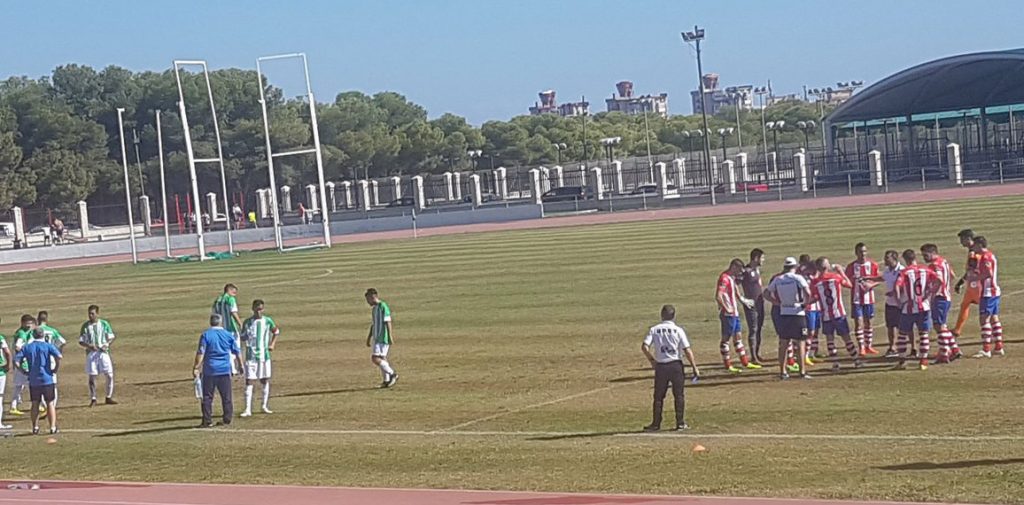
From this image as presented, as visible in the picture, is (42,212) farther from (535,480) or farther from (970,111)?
(535,480)

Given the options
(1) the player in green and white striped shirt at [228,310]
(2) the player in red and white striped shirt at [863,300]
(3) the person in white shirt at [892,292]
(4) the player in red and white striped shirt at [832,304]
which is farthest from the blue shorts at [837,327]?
(1) the player in green and white striped shirt at [228,310]

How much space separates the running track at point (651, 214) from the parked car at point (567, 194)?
30.3ft

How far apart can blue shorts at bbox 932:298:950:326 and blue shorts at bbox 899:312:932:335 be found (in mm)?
238

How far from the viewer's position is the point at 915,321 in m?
21.3

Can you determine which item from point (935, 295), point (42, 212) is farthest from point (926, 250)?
point (42, 212)

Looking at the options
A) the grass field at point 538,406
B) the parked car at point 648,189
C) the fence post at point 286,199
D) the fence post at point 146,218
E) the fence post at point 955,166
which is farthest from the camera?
the fence post at point 286,199

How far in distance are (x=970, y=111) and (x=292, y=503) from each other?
77.5 meters

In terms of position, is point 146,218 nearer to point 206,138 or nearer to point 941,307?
point 206,138

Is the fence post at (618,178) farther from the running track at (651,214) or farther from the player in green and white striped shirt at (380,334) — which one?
the player in green and white striped shirt at (380,334)

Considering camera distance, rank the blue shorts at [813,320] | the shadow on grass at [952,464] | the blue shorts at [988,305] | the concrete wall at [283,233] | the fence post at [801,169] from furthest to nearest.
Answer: the fence post at [801,169], the concrete wall at [283,233], the blue shorts at [813,320], the blue shorts at [988,305], the shadow on grass at [952,464]

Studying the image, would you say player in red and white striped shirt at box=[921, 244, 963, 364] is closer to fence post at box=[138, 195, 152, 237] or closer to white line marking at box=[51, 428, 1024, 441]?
white line marking at box=[51, 428, 1024, 441]

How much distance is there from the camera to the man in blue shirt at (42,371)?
21922mm

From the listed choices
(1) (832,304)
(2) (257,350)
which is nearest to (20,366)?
(2) (257,350)

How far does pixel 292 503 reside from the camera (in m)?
15.4
